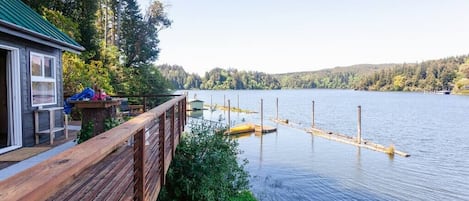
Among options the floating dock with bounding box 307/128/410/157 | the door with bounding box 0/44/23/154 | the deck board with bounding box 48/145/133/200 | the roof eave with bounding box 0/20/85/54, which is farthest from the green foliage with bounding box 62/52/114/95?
the floating dock with bounding box 307/128/410/157

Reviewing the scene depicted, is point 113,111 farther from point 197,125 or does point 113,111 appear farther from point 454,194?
point 454,194

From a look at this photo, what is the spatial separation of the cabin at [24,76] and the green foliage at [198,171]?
8.36 feet

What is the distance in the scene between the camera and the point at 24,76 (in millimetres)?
5641

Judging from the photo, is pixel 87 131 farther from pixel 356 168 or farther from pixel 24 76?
pixel 356 168

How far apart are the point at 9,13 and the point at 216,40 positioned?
55753 mm

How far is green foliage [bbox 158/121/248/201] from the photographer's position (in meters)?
6.41

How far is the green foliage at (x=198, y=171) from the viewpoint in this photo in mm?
6410

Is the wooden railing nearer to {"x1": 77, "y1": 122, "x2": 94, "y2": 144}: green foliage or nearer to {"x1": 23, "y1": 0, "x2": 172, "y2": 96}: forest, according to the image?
{"x1": 77, "y1": 122, "x2": 94, "y2": 144}: green foliage

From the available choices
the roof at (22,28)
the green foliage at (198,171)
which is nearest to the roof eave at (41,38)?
the roof at (22,28)

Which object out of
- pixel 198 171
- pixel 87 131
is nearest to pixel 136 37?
pixel 198 171

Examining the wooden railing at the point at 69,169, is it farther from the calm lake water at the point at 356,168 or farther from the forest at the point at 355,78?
the forest at the point at 355,78

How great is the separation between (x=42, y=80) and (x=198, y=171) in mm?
3480

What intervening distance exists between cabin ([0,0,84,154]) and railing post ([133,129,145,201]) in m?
3.59

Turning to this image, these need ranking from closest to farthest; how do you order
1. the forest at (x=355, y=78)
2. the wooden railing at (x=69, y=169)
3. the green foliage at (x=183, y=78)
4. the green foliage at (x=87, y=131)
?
the wooden railing at (x=69, y=169), the green foliage at (x=87, y=131), the forest at (x=355, y=78), the green foliage at (x=183, y=78)
